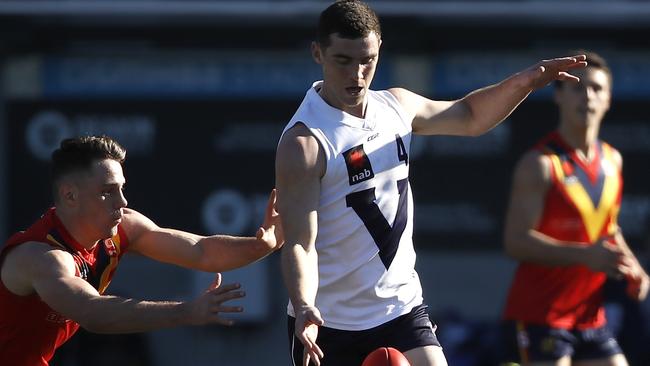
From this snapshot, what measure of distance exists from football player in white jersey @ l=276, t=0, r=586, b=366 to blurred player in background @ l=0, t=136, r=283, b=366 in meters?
0.45

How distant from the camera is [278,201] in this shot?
595 centimetres

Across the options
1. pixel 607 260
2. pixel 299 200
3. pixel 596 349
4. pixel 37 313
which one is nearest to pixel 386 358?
pixel 299 200

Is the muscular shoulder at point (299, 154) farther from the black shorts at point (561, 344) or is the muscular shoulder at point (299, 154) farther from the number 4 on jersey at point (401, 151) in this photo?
the black shorts at point (561, 344)

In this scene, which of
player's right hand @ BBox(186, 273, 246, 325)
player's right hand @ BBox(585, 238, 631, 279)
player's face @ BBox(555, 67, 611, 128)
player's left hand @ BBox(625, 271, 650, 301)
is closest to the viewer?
player's right hand @ BBox(186, 273, 246, 325)

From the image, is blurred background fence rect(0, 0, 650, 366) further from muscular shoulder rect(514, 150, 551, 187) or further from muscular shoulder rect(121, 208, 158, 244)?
Result: muscular shoulder rect(121, 208, 158, 244)

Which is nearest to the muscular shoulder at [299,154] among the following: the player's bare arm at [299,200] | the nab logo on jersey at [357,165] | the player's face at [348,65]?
the player's bare arm at [299,200]

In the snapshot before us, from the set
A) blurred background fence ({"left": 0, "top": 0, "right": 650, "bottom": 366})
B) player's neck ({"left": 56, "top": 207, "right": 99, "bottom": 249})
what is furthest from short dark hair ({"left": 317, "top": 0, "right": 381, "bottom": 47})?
blurred background fence ({"left": 0, "top": 0, "right": 650, "bottom": 366})

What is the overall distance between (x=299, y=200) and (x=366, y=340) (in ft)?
2.22

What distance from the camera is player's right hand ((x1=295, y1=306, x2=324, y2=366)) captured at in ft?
18.1

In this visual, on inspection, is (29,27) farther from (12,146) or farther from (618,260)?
(618,260)

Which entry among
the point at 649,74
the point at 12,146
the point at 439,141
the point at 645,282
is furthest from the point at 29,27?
the point at 645,282

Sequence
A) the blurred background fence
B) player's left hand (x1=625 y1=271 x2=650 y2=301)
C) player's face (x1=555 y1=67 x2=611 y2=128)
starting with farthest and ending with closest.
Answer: the blurred background fence < player's face (x1=555 y1=67 x2=611 y2=128) < player's left hand (x1=625 y1=271 x2=650 y2=301)

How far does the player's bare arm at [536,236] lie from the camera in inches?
306

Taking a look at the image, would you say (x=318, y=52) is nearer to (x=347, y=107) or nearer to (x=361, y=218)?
(x=347, y=107)
